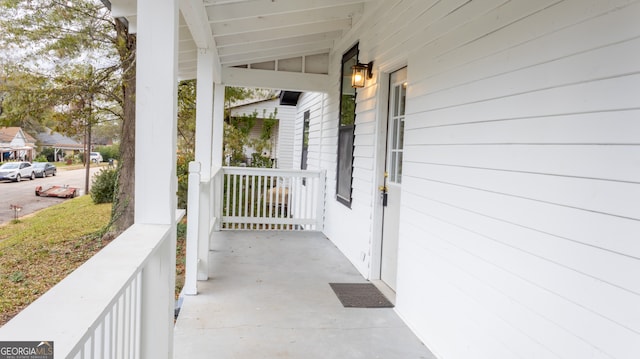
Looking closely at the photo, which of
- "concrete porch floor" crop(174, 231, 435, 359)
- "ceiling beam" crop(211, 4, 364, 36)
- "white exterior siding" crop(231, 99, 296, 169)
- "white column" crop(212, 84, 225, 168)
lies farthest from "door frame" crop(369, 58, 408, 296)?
"white exterior siding" crop(231, 99, 296, 169)

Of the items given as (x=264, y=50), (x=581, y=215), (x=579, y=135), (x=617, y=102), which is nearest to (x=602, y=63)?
(x=617, y=102)

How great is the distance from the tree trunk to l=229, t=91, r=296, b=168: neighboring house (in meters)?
4.75

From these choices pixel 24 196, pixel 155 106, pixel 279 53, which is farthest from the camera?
pixel 279 53

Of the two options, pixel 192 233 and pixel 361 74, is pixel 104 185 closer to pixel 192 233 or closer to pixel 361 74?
pixel 192 233

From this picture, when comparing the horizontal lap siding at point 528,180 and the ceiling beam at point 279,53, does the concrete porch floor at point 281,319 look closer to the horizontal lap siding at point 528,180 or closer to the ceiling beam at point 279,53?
the horizontal lap siding at point 528,180

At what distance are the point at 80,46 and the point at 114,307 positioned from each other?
7.16m

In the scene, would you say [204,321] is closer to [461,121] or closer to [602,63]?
[461,121]

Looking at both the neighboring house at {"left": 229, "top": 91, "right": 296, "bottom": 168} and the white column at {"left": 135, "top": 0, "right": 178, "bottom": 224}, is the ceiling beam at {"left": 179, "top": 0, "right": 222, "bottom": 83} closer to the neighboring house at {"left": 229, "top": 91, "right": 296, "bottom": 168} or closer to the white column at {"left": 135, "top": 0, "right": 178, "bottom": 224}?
the white column at {"left": 135, "top": 0, "right": 178, "bottom": 224}

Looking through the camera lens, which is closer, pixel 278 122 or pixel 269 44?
pixel 269 44

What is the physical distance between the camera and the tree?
19.3ft

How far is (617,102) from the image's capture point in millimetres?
1513

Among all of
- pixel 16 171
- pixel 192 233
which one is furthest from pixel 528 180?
pixel 192 233

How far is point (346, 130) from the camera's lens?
18.4 feet

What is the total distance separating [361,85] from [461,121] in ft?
7.44
